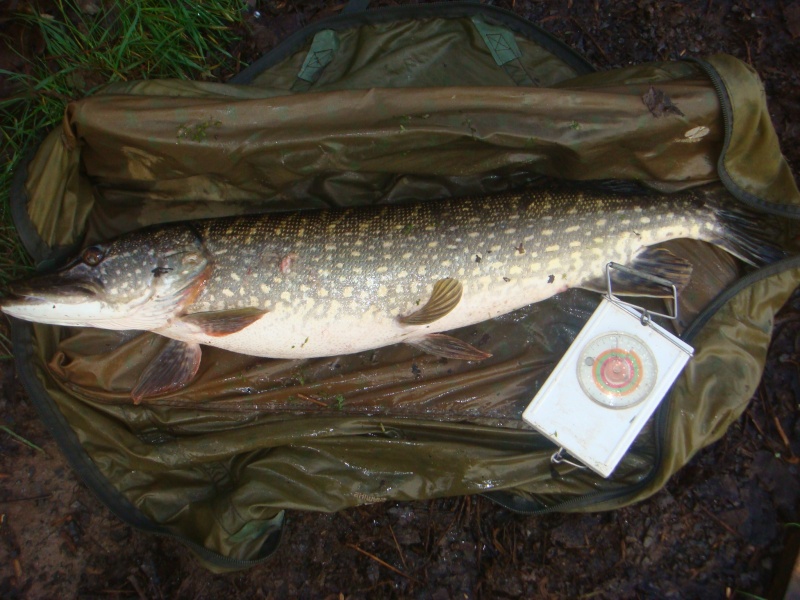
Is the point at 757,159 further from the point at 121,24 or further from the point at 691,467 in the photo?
the point at 121,24

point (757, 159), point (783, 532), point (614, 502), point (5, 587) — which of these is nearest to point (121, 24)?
point (5, 587)

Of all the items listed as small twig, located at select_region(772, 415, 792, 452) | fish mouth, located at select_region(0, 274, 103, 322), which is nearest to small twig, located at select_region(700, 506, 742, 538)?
small twig, located at select_region(772, 415, 792, 452)

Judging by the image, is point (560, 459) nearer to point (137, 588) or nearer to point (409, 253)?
point (409, 253)

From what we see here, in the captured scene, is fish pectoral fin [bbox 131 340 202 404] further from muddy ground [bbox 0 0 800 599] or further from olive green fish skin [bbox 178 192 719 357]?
muddy ground [bbox 0 0 800 599]

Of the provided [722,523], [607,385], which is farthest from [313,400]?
[722,523]

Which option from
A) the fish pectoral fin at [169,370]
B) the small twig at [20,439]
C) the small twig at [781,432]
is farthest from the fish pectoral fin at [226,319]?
the small twig at [781,432]

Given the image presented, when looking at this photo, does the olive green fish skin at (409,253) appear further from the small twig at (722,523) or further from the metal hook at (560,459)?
the small twig at (722,523)
